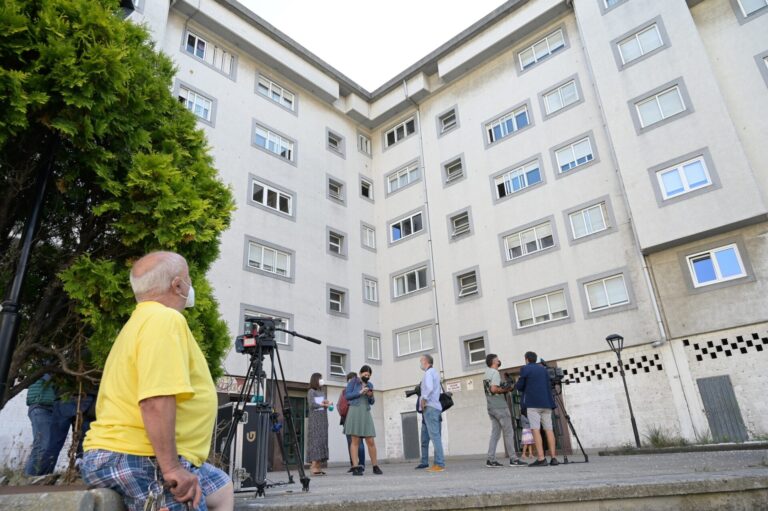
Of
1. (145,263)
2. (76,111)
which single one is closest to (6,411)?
(76,111)

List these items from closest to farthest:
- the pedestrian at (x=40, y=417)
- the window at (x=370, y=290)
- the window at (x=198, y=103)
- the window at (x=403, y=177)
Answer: the pedestrian at (x=40, y=417) → the window at (x=198, y=103) → the window at (x=370, y=290) → the window at (x=403, y=177)

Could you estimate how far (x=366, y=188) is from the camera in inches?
1047

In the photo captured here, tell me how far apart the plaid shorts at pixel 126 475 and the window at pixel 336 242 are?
20.9 m

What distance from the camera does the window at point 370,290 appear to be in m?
23.6

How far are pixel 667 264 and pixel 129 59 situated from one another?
16630mm

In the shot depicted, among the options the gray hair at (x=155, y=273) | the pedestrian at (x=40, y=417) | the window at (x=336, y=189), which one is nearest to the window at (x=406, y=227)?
the window at (x=336, y=189)

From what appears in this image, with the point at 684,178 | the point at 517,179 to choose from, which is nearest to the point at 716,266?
the point at 684,178

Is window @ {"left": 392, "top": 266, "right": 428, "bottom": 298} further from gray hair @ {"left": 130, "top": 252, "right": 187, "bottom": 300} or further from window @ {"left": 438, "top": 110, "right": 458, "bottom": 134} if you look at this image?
gray hair @ {"left": 130, "top": 252, "right": 187, "bottom": 300}

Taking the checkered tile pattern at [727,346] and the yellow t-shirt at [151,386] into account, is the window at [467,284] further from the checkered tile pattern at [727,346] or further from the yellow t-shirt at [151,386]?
the yellow t-shirt at [151,386]

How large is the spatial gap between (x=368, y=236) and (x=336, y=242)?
2.26m

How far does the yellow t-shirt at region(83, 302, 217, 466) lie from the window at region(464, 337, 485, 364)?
1845cm

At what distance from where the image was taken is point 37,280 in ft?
15.6

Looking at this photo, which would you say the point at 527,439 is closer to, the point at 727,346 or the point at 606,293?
the point at 727,346

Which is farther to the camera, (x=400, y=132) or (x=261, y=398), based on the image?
(x=400, y=132)
